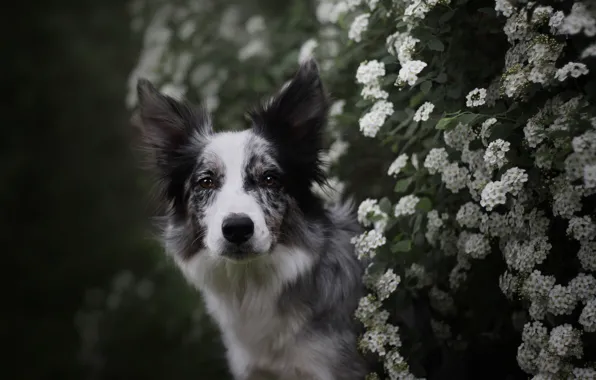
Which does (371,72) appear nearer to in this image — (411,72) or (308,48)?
(411,72)

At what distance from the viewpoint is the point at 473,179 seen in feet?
8.93

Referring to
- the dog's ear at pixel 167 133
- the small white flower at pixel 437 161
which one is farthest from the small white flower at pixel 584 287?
the dog's ear at pixel 167 133

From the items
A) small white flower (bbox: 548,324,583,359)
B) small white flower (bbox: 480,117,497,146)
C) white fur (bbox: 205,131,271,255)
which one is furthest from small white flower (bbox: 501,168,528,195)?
white fur (bbox: 205,131,271,255)

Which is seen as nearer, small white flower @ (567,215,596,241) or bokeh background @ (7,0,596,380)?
small white flower @ (567,215,596,241)

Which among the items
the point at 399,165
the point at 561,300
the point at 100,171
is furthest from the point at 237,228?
the point at 100,171

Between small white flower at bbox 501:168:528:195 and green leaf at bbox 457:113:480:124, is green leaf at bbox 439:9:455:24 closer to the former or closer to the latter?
green leaf at bbox 457:113:480:124

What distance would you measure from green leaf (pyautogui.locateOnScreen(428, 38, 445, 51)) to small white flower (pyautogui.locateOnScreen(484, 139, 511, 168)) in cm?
47

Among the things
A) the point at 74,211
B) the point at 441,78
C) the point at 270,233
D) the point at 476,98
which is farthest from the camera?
the point at 74,211

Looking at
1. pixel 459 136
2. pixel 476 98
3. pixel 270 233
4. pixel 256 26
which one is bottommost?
pixel 270 233

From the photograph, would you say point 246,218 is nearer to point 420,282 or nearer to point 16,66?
point 420,282

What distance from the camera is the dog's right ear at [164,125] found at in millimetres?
3240

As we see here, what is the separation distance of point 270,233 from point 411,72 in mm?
871

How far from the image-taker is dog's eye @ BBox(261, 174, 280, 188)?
117 inches

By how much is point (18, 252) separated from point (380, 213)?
182 inches
